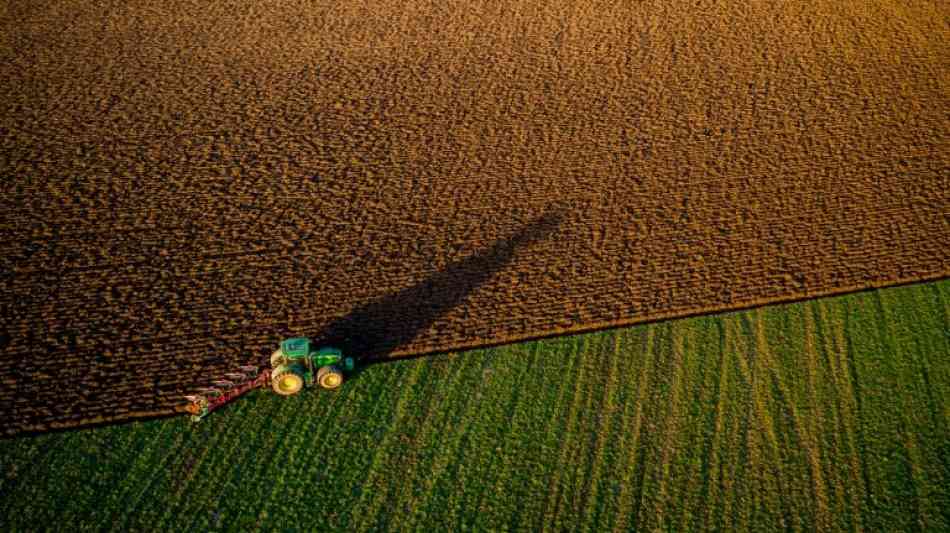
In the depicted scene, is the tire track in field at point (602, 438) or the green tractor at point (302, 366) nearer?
the tire track in field at point (602, 438)

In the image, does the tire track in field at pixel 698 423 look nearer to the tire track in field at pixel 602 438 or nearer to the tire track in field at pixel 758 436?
the tire track in field at pixel 758 436

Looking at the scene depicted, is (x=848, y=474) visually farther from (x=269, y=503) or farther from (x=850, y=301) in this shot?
(x=269, y=503)

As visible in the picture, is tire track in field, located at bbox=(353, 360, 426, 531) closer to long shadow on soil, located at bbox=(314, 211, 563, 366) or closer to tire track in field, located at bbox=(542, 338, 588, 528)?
long shadow on soil, located at bbox=(314, 211, 563, 366)

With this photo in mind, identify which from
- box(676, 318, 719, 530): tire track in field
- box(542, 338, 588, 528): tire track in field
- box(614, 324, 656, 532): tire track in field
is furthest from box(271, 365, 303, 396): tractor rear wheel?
box(676, 318, 719, 530): tire track in field

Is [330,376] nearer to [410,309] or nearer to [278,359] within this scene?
[278,359]

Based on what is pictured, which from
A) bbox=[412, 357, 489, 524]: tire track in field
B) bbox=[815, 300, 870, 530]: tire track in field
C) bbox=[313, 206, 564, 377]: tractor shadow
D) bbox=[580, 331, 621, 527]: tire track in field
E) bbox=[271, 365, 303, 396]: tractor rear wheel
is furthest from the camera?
bbox=[313, 206, 564, 377]: tractor shadow

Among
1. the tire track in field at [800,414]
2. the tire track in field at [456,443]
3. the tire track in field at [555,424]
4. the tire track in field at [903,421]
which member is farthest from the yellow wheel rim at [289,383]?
the tire track in field at [903,421]
